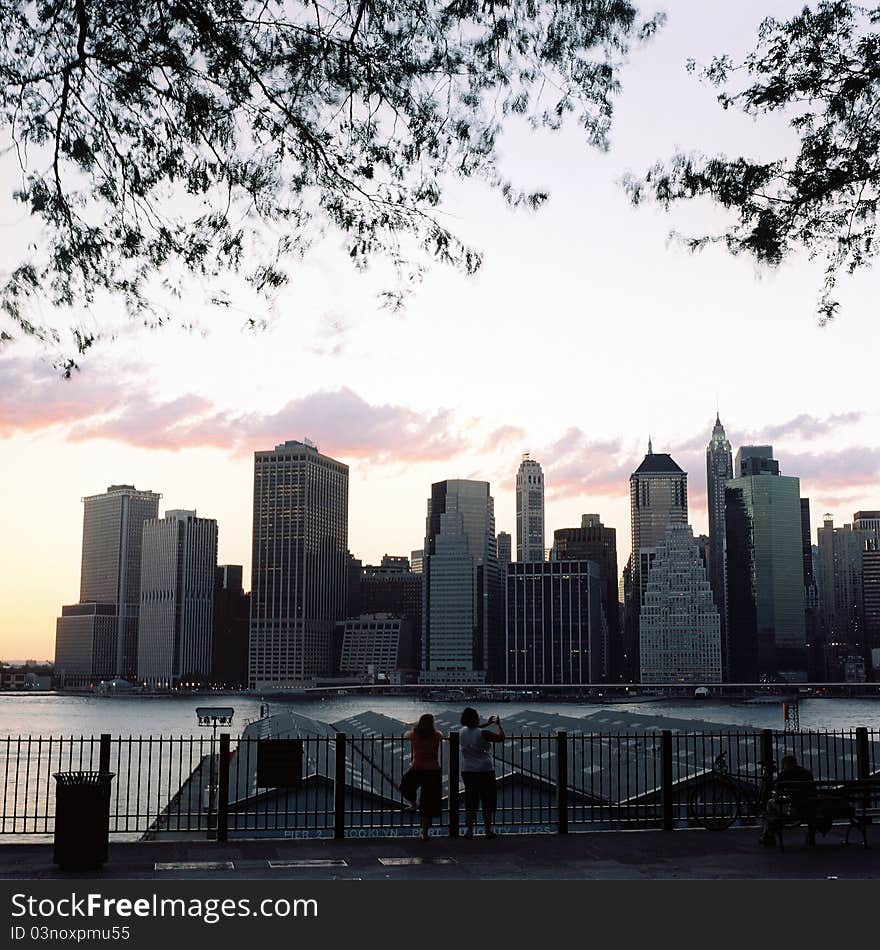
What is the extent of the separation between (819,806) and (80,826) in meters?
10.1

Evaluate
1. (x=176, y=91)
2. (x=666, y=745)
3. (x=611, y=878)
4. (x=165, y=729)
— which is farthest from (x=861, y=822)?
(x=165, y=729)

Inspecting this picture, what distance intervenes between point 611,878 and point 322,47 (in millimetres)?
10895

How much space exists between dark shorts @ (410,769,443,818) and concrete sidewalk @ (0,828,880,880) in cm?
44

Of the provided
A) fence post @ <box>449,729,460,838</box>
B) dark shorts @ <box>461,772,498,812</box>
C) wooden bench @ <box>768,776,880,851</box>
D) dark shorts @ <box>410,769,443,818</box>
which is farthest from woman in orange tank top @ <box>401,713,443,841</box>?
wooden bench @ <box>768,776,880,851</box>

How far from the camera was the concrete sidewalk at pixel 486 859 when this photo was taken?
13.6 meters

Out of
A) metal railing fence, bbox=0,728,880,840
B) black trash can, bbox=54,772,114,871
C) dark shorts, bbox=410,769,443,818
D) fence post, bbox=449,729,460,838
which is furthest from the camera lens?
metal railing fence, bbox=0,728,880,840

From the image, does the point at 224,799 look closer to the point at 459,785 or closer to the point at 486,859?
the point at 486,859

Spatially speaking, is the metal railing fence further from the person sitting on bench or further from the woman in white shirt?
the person sitting on bench

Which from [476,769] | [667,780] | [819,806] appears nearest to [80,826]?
[476,769]

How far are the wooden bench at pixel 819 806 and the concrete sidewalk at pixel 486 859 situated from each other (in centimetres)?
29

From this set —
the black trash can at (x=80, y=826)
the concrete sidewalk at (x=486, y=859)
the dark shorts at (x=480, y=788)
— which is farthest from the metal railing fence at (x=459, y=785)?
the concrete sidewalk at (x=486, y=859)

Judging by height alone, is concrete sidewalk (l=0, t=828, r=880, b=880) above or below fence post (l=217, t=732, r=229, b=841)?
below

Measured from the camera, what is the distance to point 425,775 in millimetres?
16891

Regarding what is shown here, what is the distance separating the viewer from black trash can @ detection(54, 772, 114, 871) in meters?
13.9
